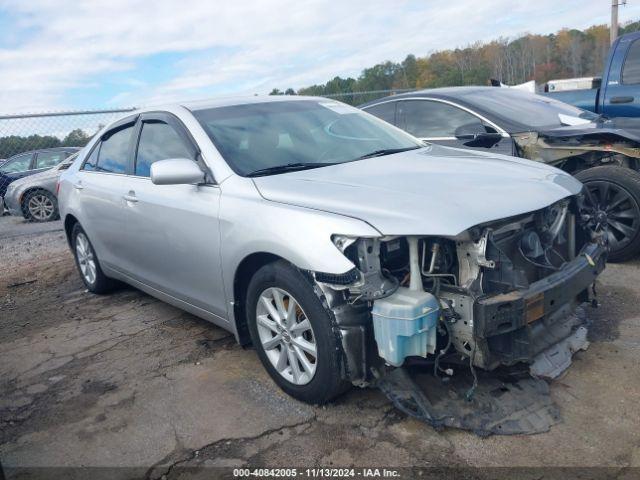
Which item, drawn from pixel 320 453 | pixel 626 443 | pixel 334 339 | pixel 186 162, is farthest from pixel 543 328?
pixel 186 162

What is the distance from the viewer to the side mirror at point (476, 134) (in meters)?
5.36

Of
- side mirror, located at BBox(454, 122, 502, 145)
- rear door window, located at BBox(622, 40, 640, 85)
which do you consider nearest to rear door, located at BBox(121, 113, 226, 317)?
side mirror, located at BBox(454, 122, 502, 145)

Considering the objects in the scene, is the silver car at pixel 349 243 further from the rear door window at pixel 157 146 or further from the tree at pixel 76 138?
the tree at pixel 76 138

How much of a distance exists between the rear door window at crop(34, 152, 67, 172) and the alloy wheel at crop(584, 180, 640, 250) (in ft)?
37.8

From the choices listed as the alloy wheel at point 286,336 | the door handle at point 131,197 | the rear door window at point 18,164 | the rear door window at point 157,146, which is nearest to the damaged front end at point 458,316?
the alloy wheel at point 286,336

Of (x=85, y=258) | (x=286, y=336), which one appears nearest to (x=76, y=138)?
(x=85, y=258)

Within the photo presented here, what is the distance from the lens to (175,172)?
3352 millimetres

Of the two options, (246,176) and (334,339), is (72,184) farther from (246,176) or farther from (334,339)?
(334,339)

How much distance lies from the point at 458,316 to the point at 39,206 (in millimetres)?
10739

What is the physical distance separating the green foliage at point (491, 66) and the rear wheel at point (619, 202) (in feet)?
26.9

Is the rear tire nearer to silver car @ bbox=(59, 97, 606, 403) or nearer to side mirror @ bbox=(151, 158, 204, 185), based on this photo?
silver car @ bbox=(59, 97, 606, 403)

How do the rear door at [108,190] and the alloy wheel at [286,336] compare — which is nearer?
the alloy wheel at [286,336]

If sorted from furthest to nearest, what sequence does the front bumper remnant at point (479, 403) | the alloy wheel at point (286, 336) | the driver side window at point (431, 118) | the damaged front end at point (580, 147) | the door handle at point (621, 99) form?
the door handle at point (621, 99) < the driver side window at point (431, 118) < the damaged front end at point (580, 147) < the alloy wheel at point (286, 336) < the front bumper remnant at point (479, 403)

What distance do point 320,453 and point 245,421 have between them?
527 millimetres
